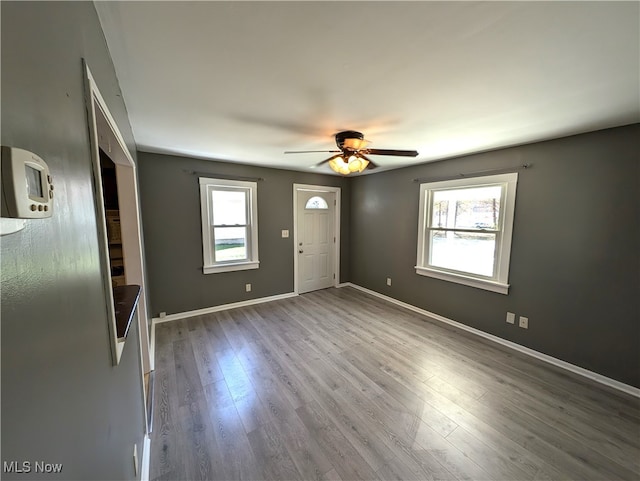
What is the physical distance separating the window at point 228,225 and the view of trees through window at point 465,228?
2.86 m

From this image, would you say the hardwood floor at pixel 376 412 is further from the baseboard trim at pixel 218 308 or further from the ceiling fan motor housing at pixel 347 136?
the ceiling fan motor housing at pixel 347 136

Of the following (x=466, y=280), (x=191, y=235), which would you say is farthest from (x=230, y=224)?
(x=466, y=280)

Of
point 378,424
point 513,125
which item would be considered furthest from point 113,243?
point 513,125

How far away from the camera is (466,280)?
3.32 m

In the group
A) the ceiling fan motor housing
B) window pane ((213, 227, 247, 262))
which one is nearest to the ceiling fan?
the ceiling fan motor housing

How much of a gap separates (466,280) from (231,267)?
3457 millimetres

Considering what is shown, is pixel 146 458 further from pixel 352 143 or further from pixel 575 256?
pixel 575 256

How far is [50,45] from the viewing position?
0.55 metres

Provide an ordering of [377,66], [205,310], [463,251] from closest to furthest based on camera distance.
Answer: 1. [377,66]
2. [463,251]
3. [205,310]

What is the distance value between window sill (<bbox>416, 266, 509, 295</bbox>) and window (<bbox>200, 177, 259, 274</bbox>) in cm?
275

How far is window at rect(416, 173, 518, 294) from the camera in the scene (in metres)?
2.94

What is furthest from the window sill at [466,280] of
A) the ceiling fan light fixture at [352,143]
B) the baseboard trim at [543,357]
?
the ceiling fan light fixture at [352,143]

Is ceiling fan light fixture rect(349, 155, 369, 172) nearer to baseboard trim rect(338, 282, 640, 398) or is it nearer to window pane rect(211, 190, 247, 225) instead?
window pane rect(211, 190, 247, 225)

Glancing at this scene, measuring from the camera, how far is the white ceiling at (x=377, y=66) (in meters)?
1.07
